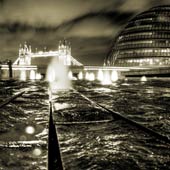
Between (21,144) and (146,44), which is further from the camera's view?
(146,44)

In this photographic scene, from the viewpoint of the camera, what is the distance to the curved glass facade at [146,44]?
80.1 metres

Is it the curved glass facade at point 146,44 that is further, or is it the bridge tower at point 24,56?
the bridge tower at point 24,56

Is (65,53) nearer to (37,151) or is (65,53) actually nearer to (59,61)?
(59,61)

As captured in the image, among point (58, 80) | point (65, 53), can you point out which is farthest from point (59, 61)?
point (58, 80)

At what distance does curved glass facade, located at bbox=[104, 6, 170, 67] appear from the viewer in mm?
80125

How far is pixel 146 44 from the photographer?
8012 cm

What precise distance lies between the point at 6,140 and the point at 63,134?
405 mm

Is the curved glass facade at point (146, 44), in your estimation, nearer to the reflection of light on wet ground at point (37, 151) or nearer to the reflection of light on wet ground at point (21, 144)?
the reflection of light on wet ground at point (21, 144)

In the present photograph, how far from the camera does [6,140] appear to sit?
6.61 ft

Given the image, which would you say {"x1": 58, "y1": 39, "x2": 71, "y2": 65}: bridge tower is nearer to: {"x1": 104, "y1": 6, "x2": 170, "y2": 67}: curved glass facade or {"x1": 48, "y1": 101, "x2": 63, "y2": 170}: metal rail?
{"x1": 104, "y1": 6, "x2": 170, "y2": 67}: curved glass facade

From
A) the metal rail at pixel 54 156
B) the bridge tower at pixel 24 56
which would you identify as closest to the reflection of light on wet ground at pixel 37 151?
the metal rail at pixel 54 156

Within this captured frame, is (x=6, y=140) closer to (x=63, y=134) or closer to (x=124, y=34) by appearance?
(x=63, y=134)

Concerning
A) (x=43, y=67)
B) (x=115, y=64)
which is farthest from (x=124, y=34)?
(x=43, y=67)

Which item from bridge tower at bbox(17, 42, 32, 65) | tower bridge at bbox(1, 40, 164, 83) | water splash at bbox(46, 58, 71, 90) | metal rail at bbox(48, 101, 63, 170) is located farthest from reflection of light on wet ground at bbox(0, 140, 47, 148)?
bridge tower at bbox(17, 42, 32, 65)
